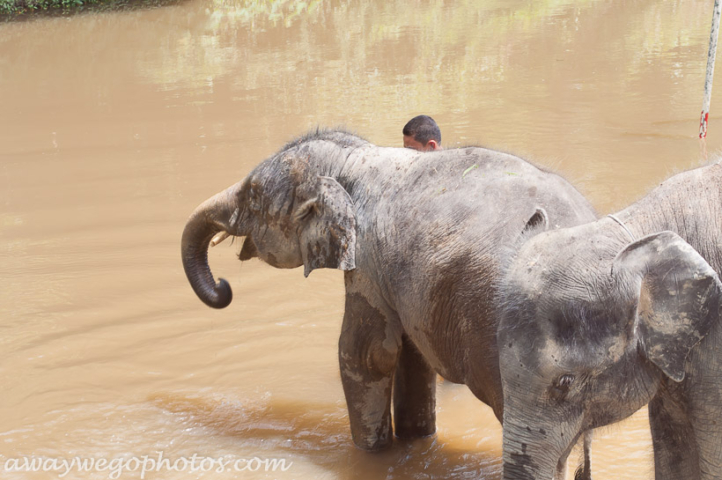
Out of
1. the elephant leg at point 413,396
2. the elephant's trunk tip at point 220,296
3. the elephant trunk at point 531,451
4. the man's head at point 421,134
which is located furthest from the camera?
the man's head at point 421,134

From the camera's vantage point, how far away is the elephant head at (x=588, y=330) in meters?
2.32

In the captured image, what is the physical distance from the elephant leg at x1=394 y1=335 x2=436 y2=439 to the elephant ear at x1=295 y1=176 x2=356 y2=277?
2.24 ft

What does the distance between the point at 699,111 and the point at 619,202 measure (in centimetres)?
331

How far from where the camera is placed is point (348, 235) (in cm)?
369

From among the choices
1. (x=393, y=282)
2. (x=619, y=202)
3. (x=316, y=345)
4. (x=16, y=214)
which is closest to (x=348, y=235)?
(x=393, y=282)

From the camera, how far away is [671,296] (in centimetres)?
232

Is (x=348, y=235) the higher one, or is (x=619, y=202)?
(x=348, y=235)

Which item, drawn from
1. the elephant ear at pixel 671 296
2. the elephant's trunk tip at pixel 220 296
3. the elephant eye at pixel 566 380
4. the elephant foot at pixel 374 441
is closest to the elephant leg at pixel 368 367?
the elephant foot at pixel 374 441

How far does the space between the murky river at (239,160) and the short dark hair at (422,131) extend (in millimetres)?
996

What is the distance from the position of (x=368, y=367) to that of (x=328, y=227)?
2.30 ft

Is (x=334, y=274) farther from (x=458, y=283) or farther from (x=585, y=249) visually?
(x=585, y=249)

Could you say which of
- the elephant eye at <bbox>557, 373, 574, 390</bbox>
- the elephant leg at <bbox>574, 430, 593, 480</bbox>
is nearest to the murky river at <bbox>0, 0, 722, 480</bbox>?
the elephant leg at <bbox>574, 430, 593, 480</bbox>

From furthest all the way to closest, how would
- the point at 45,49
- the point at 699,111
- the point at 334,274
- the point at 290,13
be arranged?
the point at 290,13 → the point at 45,49 → the point at 699,111 → the point at 334,274

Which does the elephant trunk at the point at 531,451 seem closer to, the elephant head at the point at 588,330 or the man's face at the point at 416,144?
the elephant head at the point at 588,330
